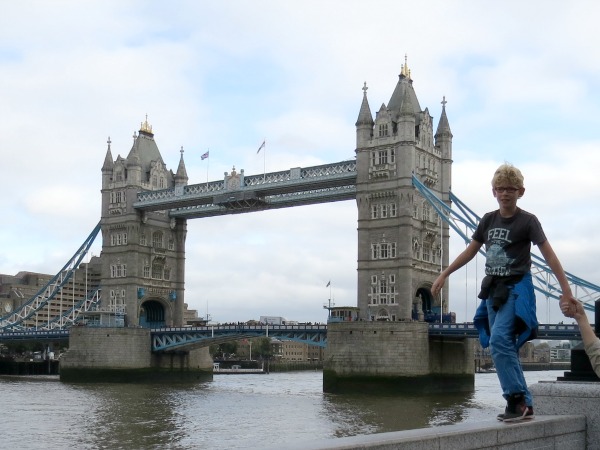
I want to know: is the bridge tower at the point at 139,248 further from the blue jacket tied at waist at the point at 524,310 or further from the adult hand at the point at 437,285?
the blue jacket tied at waist at the point at 524,310

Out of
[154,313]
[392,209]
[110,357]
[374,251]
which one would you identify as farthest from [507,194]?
[154,313]

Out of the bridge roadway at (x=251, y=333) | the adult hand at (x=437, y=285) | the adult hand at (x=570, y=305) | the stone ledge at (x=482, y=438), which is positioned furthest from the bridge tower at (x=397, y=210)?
the adult hand at (x=570, y=305)

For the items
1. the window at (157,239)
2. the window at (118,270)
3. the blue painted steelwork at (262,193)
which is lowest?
the window at (118,270)

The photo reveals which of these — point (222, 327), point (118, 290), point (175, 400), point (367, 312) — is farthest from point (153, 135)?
point (175, 400)

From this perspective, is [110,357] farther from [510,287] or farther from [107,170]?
[510,287]

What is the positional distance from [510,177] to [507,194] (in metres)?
0.15

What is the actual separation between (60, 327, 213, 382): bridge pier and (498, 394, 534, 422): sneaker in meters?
57.6

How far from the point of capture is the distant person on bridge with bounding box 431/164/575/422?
7324mm

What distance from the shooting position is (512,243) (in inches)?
297

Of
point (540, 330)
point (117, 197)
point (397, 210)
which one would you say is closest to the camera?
point (540, 330)

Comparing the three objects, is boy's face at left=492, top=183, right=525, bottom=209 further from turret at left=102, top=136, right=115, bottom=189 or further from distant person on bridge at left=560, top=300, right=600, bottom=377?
turret at left=102, top=136, right=115, bottom=189

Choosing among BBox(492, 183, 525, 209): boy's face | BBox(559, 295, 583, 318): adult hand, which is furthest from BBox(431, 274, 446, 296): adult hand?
BBox(559, 295, 583, 318): adult hand

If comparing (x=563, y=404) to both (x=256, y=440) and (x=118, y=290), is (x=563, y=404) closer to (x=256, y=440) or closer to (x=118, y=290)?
(x=256, y=440)

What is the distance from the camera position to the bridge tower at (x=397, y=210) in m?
54.0
